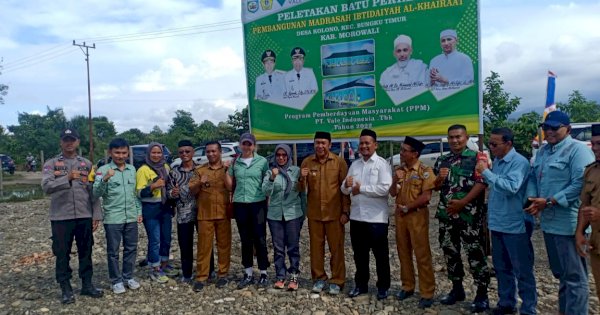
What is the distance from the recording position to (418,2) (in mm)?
5574

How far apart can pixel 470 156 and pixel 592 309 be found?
1.89 m

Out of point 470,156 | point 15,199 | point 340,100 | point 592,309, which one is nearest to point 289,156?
point 340,100

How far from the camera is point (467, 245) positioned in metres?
4.22

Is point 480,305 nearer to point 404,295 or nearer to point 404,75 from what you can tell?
point 404,295

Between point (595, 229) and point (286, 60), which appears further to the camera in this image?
point (286, 60)

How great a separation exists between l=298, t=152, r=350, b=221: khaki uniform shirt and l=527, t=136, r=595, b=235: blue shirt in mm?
1885

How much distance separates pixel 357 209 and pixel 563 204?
6.08 ft

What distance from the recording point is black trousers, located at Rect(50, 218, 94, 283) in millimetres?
4918

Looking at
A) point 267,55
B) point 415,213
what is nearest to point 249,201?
point 415,213

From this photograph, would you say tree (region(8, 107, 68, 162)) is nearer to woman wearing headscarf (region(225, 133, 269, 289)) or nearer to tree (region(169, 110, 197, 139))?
tree (region(169, 110, 197, 139))

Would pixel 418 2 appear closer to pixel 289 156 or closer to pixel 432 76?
pixel 432 76

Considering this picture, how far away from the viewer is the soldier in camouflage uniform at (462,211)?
4180 millimetres

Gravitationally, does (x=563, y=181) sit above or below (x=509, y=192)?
above

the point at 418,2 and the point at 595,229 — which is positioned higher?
the point at 418,2
